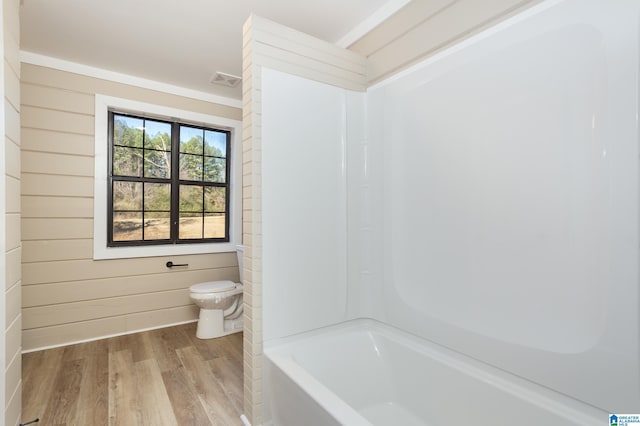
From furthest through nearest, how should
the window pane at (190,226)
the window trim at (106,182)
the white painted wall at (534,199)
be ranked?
the window pane at (190,226), the window trim at (106,182), the white painted wall at (534,199)

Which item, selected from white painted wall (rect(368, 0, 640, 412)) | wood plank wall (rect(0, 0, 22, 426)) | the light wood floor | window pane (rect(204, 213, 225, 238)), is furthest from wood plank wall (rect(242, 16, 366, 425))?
window pane (rect(204, 213, 225, 238))

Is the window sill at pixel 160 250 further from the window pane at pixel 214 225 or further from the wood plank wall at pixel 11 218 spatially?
the wood plank wall at pixel 11 218

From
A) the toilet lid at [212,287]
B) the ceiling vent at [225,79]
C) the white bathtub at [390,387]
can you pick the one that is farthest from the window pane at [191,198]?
the white bathtub at [390,387]

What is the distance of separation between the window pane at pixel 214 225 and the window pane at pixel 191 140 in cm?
71

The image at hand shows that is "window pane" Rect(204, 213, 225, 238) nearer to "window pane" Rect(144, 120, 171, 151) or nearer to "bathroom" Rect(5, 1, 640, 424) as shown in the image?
"bathroom" Rect(5, 1, 640, 424)

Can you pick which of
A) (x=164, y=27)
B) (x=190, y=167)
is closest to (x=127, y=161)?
(x=190, y=167)

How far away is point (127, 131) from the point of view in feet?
10.4

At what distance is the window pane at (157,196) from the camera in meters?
3.24

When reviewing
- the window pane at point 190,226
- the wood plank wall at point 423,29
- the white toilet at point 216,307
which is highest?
the wood plank wall at point 423,29

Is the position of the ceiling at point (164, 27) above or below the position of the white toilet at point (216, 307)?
above

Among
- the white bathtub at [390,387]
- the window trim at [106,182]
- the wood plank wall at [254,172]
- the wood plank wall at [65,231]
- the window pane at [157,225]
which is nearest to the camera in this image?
the white bathtub at [390,387]

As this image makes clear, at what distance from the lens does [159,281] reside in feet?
10.5

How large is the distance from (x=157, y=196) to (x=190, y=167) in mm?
452

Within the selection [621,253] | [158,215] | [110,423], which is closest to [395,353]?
[621,253]
